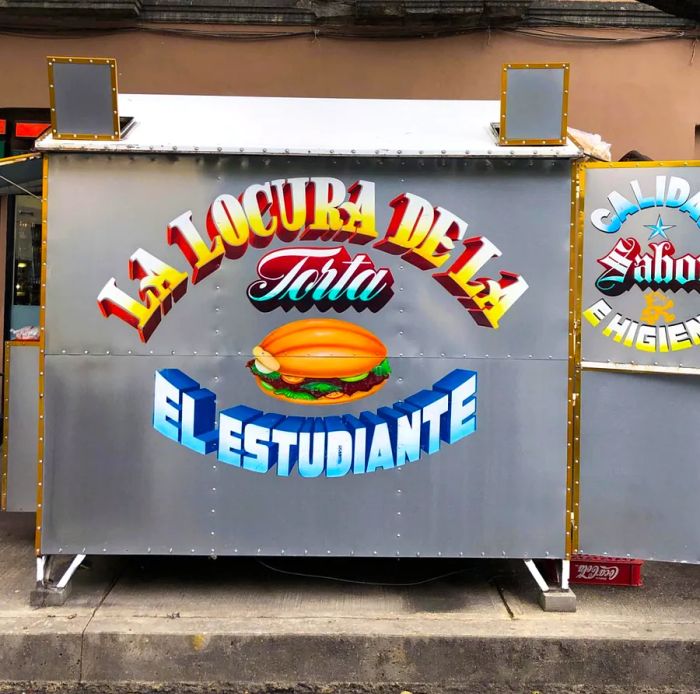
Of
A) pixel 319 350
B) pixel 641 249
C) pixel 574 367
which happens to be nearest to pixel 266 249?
pixel 319 350

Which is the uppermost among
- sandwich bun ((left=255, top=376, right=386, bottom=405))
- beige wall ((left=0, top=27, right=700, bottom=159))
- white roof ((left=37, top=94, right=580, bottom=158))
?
beige wall ((left=0, top=27, right=700, bottom=159))

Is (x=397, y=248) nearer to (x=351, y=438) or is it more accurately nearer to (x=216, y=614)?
(x=351, y=438)

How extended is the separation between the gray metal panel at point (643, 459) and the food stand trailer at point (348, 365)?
0.01 m

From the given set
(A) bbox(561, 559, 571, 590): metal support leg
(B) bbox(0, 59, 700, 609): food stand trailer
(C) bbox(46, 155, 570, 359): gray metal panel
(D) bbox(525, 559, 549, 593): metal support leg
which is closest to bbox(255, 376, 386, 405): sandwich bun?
(B) bbox(0, 59, 700, 609): food stand trailer

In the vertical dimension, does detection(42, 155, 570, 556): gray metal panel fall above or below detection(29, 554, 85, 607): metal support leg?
above

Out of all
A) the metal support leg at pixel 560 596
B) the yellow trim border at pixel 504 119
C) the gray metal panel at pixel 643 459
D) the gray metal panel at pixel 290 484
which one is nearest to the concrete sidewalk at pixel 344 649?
the metal support leg at pixel 560 596

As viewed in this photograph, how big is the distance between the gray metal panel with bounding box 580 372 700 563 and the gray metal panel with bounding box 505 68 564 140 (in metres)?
1.42

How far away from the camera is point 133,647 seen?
3.55m

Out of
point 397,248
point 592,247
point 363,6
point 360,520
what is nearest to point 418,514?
point 360,520

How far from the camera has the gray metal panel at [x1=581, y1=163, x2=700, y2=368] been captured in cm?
376

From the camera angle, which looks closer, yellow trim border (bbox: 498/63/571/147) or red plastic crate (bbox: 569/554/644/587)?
yellow trim border (bbox: 498/63/571/147)

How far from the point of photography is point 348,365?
3.82 m

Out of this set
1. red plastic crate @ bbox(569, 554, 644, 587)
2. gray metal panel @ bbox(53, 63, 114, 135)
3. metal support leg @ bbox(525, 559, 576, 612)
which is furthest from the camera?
red plastic crate @ bbox(569, 554, 644, 587)

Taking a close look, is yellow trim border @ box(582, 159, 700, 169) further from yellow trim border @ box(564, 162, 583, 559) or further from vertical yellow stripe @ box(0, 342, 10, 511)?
vertical yellow stripe @ box(0, 342, 10, 511)
